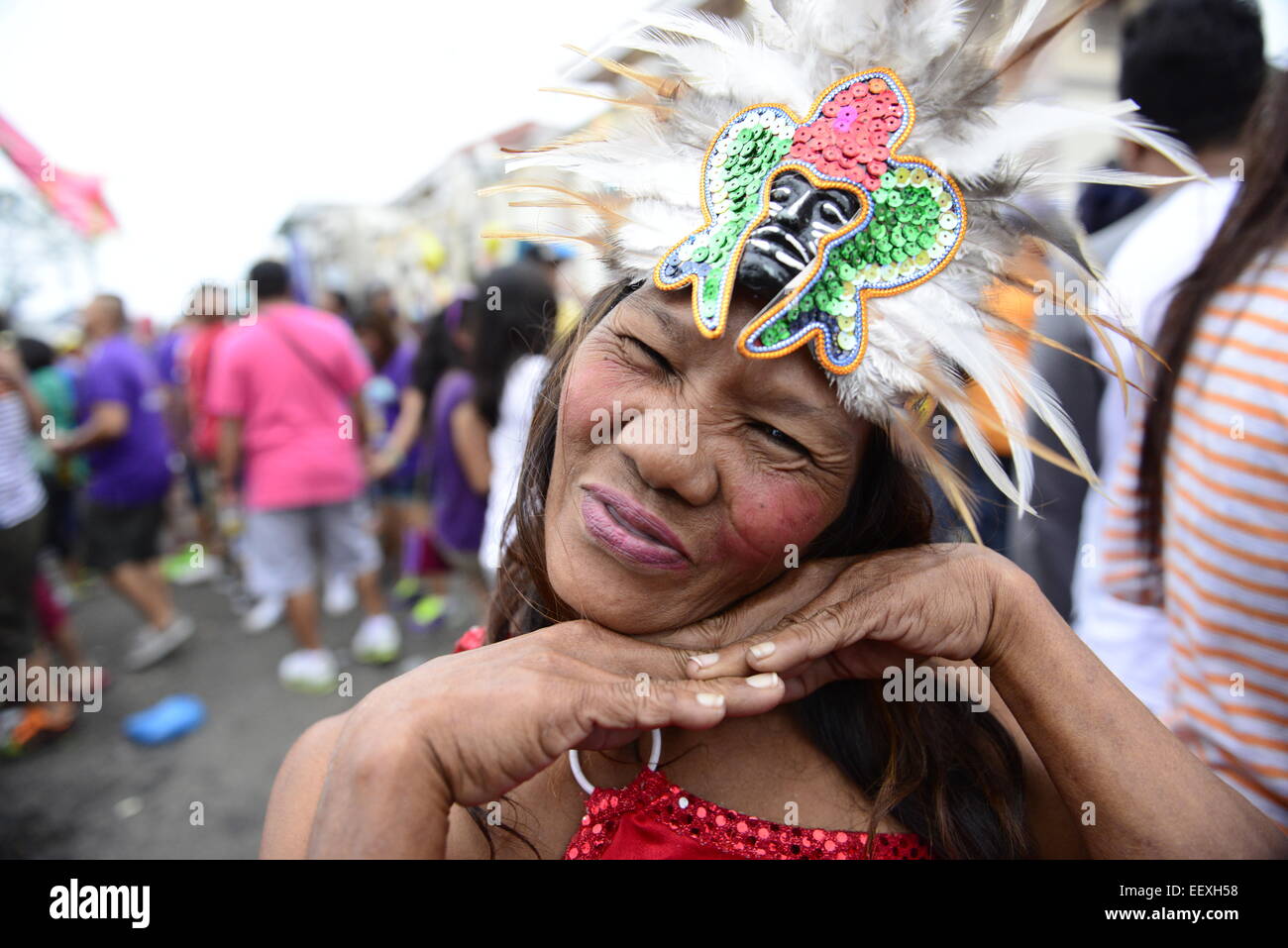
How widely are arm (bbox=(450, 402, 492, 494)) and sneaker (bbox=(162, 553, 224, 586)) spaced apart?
469 centimetres

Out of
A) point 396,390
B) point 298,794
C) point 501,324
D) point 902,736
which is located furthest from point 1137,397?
point 396,390

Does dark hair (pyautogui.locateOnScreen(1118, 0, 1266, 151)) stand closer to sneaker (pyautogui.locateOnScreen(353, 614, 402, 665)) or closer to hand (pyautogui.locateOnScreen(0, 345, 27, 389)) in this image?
sneaker (pyautogui.locateOnScreen(353, 614, 402, 665))

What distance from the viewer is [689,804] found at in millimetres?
1361

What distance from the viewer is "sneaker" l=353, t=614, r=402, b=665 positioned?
5465 mm

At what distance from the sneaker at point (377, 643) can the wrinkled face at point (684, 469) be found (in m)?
4.59

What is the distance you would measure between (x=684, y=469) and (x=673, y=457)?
0.02m

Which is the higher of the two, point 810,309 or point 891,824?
point 810,309

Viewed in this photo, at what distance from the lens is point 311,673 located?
203 inches

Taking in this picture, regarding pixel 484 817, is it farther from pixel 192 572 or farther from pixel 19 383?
pixel 192 572

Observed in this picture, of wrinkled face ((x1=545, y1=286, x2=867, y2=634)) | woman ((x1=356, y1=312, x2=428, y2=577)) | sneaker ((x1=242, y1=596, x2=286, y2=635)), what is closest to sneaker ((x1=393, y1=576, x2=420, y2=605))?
woman ((x1=356, y1=312, x2=428, y2=577))

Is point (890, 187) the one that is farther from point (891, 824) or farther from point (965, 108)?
point (891, 824)

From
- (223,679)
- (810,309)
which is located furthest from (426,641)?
(810,309)

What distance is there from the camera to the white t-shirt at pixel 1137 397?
6.71ft
